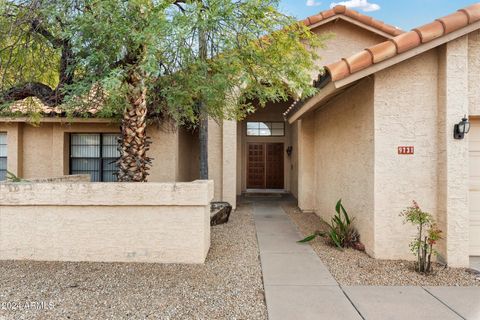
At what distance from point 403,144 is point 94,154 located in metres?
9.33

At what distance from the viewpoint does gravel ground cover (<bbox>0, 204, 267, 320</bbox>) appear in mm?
3766

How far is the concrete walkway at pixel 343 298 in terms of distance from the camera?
3.74m

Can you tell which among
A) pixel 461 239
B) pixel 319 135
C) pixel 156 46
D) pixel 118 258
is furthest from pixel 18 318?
pixel 319 135

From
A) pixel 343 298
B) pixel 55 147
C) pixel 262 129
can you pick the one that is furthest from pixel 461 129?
pixel 262 129

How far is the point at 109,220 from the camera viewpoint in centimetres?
541

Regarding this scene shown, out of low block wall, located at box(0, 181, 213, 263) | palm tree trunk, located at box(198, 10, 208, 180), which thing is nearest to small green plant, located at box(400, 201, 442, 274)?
low block wall, located at box(0, 181, 213, 263)

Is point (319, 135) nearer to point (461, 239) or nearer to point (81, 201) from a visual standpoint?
point (461, 239)

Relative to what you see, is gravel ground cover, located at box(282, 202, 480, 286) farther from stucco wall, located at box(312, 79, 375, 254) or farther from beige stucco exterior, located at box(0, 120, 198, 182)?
beige stucco exterior, located at box(0, 120, 198, 182)

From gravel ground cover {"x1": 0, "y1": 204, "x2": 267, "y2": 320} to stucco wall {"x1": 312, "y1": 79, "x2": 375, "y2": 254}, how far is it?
97.2 inches

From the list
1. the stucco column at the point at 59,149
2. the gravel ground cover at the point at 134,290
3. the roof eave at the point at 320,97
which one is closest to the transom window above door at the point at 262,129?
the roof eave at the point at 320,97

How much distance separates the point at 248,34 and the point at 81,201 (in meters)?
4.21

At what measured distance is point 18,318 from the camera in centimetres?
363

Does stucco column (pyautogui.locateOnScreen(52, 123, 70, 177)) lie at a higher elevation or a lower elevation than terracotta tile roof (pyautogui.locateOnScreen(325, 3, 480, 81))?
lower

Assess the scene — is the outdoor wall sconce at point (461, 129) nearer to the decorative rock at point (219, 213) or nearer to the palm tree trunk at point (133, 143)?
the palm tree trunk at point (133, 143)
